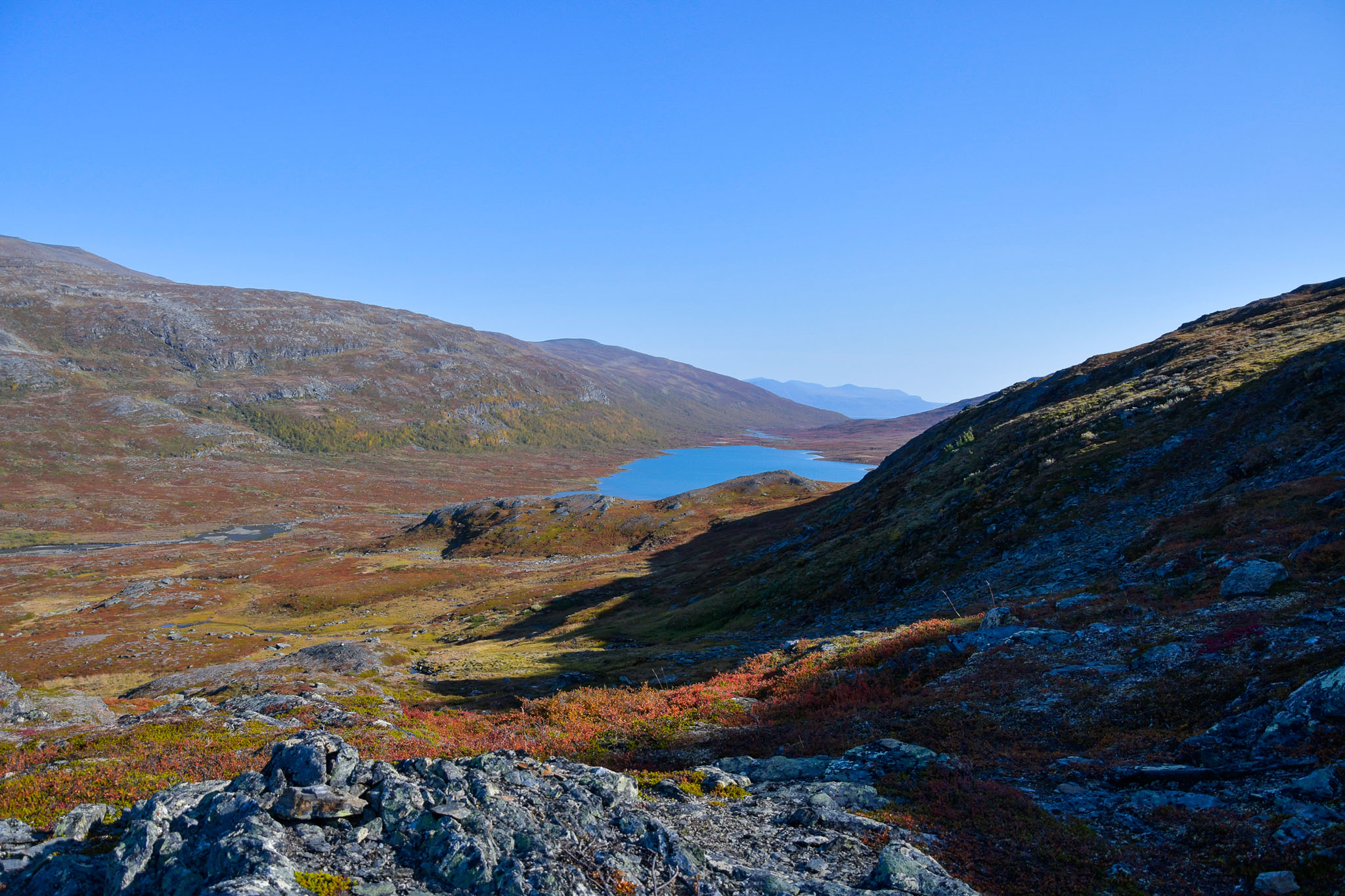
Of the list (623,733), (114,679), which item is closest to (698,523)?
(114,679)

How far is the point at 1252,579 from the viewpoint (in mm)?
18359

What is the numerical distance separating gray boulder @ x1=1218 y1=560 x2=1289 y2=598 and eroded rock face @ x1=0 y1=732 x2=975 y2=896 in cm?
1535

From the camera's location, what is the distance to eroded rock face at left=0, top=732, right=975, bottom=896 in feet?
27.4

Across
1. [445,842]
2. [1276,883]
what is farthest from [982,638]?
[445,842]

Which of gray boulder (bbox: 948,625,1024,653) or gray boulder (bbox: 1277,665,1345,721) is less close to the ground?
gray boulder (bbox: 1277,665,1345,721)

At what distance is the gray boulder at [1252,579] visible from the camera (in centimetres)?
1805

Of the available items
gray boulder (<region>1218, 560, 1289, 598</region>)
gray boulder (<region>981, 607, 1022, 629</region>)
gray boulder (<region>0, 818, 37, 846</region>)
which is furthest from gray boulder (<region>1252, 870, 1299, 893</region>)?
gray boulder (<region>0, 818, 37, 846</region>)

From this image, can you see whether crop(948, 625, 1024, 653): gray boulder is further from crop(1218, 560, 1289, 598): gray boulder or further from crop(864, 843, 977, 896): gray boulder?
crop(864, 843, 977, 896): gray boulder

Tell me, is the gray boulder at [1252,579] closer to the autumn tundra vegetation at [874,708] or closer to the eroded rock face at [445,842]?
the autumn tundra vegetation at [874,708]

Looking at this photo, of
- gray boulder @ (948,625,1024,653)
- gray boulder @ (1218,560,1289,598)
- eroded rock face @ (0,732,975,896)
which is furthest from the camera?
gray boulder @ (948,625,1024,653)

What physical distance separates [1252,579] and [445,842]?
23.8 m

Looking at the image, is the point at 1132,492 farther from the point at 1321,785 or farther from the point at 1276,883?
the point at 1276,883

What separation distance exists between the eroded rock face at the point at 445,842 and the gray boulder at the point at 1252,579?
15352 millimetres

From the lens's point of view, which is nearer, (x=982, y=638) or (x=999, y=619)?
(x=982, y=638)
